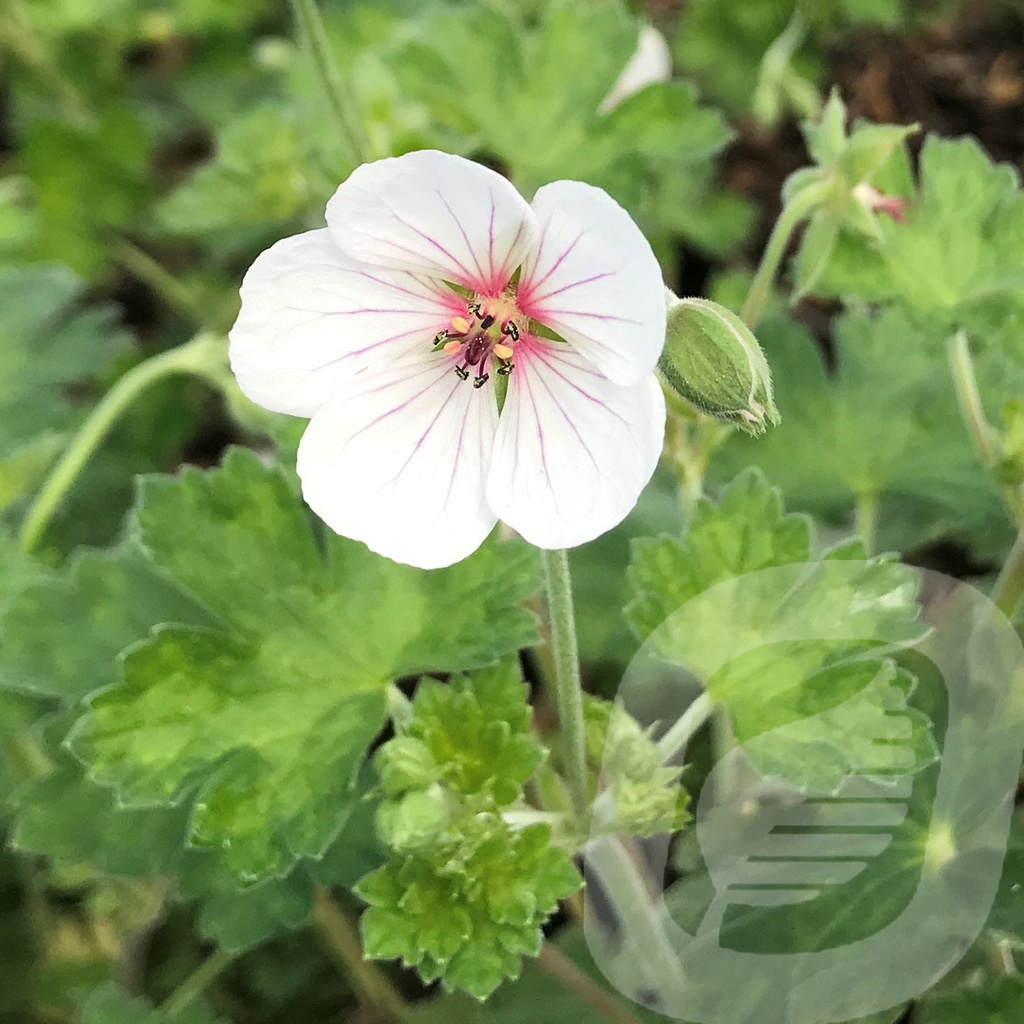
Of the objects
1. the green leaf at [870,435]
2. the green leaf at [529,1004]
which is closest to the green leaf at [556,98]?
the green leaf at [870,435]

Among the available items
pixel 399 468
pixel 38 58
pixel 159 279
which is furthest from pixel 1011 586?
pixel 38 58

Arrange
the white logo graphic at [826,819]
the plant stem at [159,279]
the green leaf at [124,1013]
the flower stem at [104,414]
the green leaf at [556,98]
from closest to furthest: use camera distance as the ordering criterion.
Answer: the white logo graphic at [826,819] < the green leaf at [124,1013] < the flower stem at [104,414] < the green leaf at [556,98] < the plant stem at [159,279]

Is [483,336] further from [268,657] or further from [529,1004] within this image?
[529,1004]

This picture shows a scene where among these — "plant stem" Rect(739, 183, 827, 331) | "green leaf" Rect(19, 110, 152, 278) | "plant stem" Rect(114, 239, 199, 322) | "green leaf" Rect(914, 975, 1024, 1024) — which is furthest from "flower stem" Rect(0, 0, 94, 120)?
"green leaf" Rect(914, 975, 1024, 1024)

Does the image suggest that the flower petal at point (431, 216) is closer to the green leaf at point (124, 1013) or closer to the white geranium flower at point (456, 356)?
the white geranium flower at point (456, 356)

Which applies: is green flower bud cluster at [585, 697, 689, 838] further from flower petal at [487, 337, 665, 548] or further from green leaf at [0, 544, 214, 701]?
green leaf at [0, 544, 214, 701]

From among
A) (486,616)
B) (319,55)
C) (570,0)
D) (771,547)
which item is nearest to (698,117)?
(570,0)

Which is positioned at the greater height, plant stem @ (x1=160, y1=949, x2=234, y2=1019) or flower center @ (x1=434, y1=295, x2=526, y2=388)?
flower center @ (x1=434, y1=295, x2=526, y2=388)
